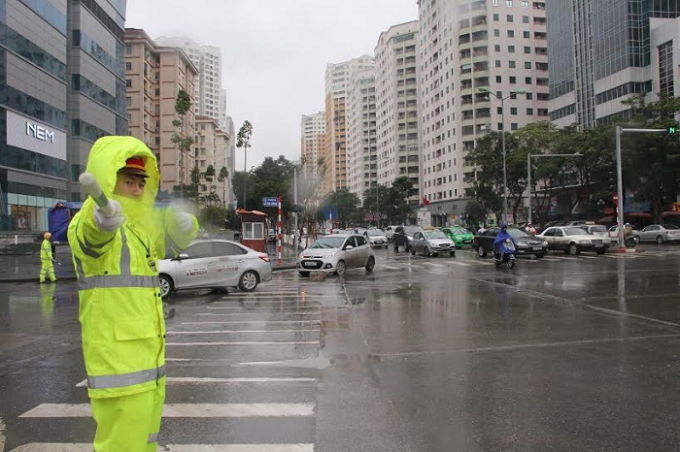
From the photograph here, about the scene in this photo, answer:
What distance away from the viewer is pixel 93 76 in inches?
1984

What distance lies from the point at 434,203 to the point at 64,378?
95.4 meters

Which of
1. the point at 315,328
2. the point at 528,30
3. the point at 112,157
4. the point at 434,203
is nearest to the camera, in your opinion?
the point at 112,157

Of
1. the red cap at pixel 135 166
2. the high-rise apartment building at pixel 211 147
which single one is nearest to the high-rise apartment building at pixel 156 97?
the high-rise apartment building at pixel 211 147

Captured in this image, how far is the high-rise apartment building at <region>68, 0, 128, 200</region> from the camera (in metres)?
47.6

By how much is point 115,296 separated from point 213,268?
11175 mm

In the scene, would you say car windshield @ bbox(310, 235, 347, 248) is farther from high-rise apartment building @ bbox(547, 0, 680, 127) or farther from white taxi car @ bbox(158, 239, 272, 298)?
Result: high-rise apartment building @ bbox(547, 0, 680, 127)

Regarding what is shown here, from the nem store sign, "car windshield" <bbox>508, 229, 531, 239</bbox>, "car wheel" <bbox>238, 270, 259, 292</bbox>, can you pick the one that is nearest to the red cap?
"car wheel" <bbox>238, 270, 259, 292</bbox>

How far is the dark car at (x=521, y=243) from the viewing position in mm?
23953

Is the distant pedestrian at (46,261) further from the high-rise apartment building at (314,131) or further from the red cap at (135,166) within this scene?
the high-rise apartment building at (314,131)

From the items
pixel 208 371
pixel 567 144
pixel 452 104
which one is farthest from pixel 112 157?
pixel 452 104

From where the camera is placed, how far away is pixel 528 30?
86.7 metres

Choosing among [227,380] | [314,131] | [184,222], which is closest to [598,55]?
[227,380]

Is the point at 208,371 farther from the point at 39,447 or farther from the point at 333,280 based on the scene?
the point at 333,280

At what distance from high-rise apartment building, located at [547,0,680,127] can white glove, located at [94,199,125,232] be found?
5447 cm
